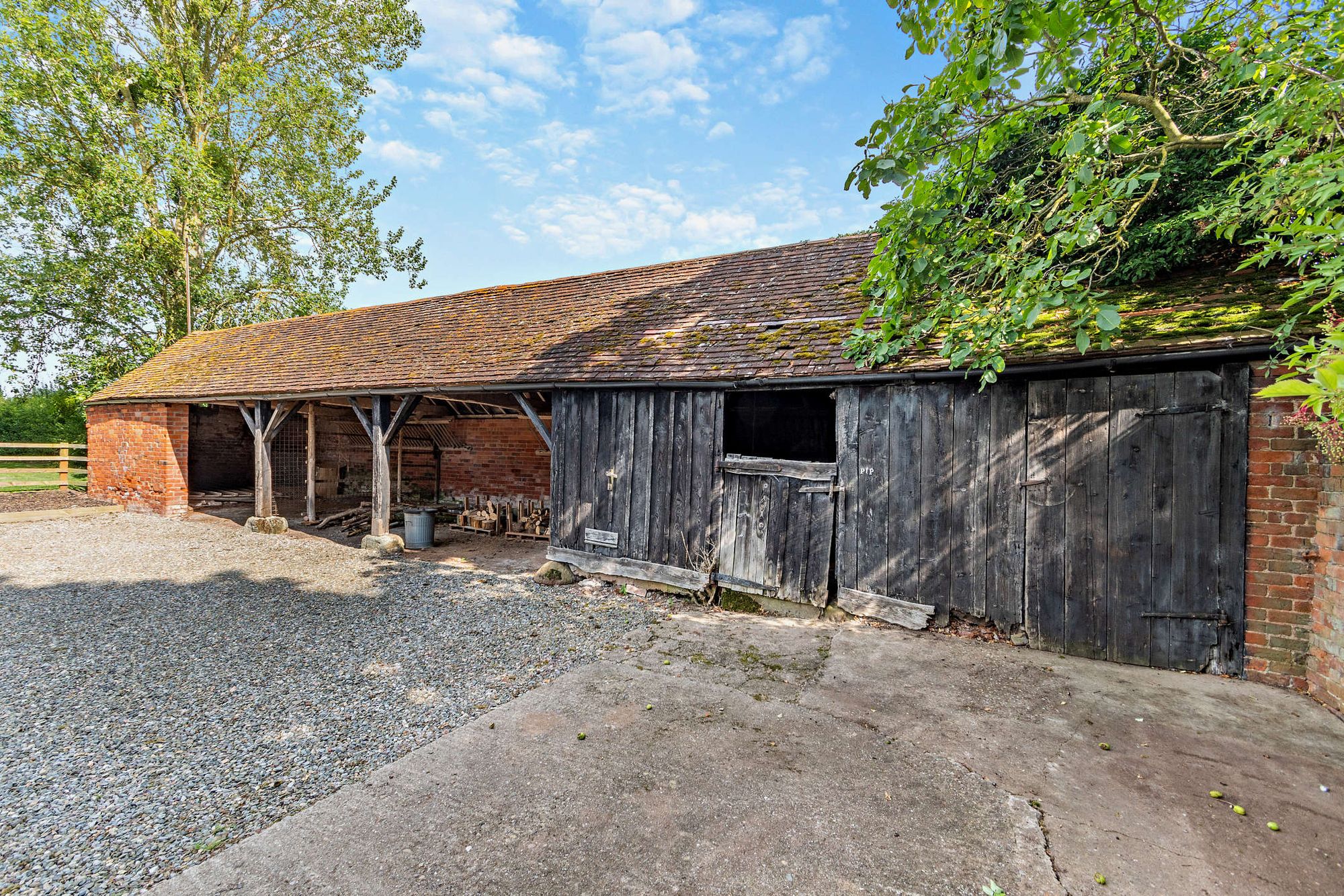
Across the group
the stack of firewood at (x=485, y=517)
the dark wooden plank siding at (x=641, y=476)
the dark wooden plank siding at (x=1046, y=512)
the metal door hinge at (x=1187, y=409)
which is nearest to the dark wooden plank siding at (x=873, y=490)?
the dark wooden plank siding at (x=1046, y=512)

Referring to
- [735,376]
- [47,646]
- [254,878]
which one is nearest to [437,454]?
[47,646]

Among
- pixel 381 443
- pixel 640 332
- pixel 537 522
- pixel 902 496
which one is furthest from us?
pixel 537 522

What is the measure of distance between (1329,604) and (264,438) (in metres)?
14.5

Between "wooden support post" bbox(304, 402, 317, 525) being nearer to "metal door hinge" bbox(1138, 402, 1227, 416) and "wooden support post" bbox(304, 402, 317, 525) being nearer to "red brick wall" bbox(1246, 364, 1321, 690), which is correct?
"metal door hinge" bbox(1138, 402, 1227, 416)

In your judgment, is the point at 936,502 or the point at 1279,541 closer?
the point at 1279,541

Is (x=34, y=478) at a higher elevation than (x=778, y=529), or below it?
below

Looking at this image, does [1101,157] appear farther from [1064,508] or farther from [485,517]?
[485,517]

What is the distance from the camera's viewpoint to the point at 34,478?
59.8ft

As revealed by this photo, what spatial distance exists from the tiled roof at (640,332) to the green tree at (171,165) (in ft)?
23.3

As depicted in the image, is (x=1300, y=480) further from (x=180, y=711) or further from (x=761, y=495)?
(x=180, y=711)

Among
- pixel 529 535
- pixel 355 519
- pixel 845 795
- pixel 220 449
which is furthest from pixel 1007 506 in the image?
pixel 220 449

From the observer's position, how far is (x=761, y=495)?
6.37 meters

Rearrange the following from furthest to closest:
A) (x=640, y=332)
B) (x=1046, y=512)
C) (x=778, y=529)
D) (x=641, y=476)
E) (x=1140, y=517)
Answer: (x=640, y=332) → (x=641, y=476) → (x=778, y=529) → (x=1046, y=512) → (x=1140, y=517)

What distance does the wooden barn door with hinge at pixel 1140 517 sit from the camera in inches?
172
